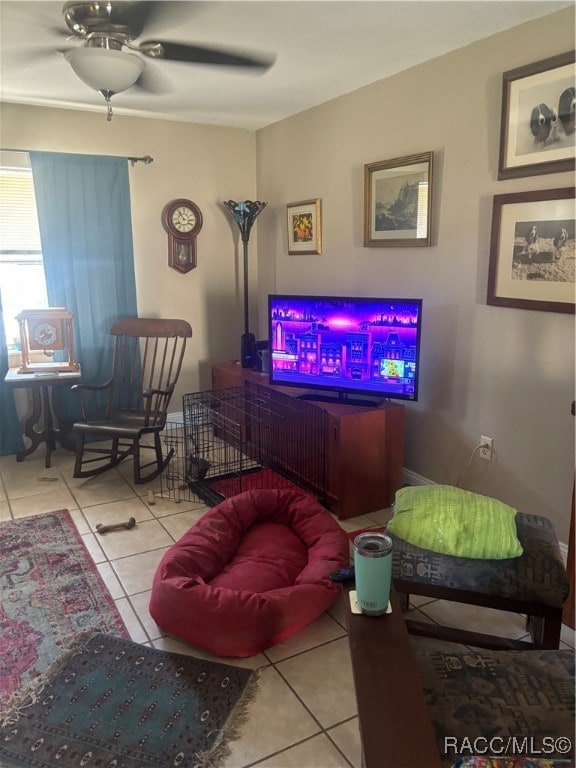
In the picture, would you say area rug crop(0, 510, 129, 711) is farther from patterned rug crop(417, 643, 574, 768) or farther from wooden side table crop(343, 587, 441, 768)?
patterned rug crop(417, 643, 574, 768)

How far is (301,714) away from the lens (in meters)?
1.83

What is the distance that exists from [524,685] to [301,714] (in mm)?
791

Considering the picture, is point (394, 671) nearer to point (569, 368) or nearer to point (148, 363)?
point (569, 368)

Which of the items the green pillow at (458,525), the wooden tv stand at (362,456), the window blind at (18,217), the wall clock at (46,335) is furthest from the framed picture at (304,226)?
the green pillow at (458,525)

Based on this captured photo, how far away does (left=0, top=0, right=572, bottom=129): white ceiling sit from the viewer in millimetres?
2338

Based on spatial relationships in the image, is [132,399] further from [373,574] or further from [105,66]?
[373,574]

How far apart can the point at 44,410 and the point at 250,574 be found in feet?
7.62

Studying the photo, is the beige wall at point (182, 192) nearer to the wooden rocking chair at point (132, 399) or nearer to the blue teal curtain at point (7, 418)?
the wooden rocking chair at point (132, 399)

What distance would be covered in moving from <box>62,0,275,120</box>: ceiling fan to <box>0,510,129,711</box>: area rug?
220 centimetres

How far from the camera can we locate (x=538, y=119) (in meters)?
2.51

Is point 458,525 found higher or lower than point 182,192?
lower

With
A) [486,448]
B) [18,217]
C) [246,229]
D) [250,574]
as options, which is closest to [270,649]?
[250,574]

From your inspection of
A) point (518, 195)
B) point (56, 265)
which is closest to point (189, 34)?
point (518, 195)

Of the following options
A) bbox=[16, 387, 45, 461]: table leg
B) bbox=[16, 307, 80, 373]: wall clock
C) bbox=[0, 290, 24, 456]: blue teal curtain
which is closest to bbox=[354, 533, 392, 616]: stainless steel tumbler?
bbox=[16, 307, 80, 373]: wall clock
